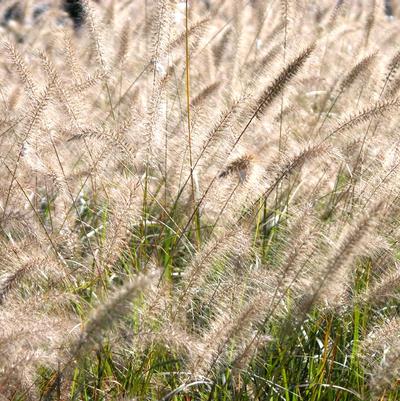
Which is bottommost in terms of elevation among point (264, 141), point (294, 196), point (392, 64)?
point (294, 196)

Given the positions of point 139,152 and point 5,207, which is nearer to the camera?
point 5,207

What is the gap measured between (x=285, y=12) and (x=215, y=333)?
1.76 m

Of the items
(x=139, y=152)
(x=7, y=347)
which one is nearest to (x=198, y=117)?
(x=139, y=152)

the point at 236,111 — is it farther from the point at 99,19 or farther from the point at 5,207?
the point at 99,19

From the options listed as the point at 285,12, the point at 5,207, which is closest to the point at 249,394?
the point at 5,207

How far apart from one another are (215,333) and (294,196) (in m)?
1.47

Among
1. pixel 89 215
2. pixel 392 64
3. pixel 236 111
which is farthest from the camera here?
pixel 89 215

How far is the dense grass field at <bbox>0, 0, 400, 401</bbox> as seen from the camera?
7.18 feet

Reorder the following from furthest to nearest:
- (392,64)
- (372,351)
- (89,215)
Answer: (89,215) → (392,64) → (372,351)

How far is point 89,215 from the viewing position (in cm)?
374

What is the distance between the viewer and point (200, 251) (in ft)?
7.90

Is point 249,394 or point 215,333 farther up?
point 215,333

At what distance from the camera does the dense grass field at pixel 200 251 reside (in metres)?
2.19

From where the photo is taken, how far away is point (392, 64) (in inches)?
123
